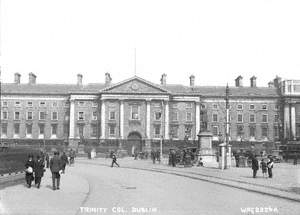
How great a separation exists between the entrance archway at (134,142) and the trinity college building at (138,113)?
0.58ft

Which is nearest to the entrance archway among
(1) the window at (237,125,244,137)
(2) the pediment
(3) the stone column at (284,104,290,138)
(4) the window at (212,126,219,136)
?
(2) the pediment

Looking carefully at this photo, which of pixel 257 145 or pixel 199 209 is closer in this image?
pixel 199 209

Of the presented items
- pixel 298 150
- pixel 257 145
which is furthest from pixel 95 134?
pixel 298 150

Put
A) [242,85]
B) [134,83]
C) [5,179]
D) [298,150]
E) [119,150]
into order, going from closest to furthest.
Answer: [5,179]
[298,150]
[119,150]
[134,83]
[242,85]

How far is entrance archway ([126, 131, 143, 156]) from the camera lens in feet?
251

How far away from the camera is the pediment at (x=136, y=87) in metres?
77.1

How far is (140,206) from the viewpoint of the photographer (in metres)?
13.0

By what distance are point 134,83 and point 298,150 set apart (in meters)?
35.1

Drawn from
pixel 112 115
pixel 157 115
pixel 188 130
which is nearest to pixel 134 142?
pixel 112 115

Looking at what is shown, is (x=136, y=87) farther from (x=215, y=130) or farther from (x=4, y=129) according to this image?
(x=4, y=129)

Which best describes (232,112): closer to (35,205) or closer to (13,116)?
(13,116)

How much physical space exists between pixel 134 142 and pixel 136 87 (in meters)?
9.38

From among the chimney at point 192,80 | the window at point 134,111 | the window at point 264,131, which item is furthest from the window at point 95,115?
the window at point 264,131

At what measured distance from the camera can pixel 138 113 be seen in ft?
255
